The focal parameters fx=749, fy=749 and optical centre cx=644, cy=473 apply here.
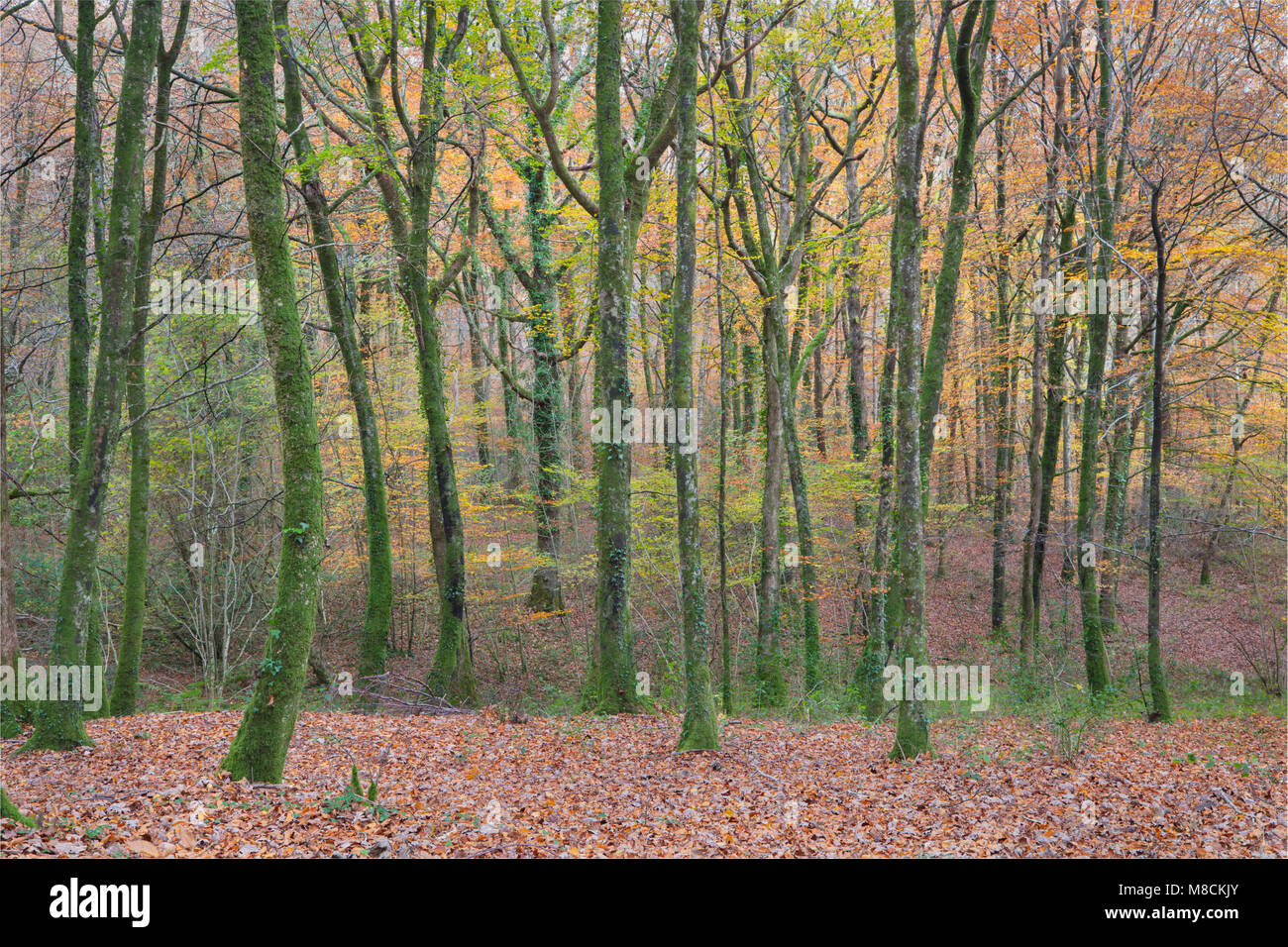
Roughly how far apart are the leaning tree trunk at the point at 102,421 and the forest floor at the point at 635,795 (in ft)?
1.12

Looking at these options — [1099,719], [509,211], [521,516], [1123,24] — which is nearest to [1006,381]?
[1123,24]

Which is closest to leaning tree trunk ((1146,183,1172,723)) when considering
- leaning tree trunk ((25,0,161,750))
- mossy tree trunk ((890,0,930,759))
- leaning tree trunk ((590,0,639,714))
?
mossy tree trunk ((890,0,930,759))

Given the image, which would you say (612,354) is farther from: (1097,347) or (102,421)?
(1097,347)

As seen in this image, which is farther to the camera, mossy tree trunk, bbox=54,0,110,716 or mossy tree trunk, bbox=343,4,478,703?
mossy tree trunk, bbox=343,4,478,703

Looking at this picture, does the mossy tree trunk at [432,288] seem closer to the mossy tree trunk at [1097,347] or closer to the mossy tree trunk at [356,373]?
the mossy tree trunk at [356,373]

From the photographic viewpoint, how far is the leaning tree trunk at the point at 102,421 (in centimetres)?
656

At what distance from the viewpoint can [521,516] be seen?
17703 mm

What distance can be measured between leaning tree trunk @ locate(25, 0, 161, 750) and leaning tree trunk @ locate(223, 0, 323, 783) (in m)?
1.80

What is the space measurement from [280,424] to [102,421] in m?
2.52

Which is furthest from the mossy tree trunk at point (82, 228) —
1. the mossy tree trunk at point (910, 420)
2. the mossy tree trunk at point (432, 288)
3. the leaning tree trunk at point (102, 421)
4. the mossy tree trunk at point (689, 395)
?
the mossy tree trunk at point (910, 420)

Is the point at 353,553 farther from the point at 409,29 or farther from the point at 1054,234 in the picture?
the point at 1054,234

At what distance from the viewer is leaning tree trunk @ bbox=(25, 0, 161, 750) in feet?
21.5

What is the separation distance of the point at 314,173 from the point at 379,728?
7223mm

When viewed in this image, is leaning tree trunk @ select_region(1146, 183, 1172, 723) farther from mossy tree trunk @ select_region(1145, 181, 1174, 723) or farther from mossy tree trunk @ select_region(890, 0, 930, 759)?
mossy tree trunk @ select_region(890, 0, 930, 759)
